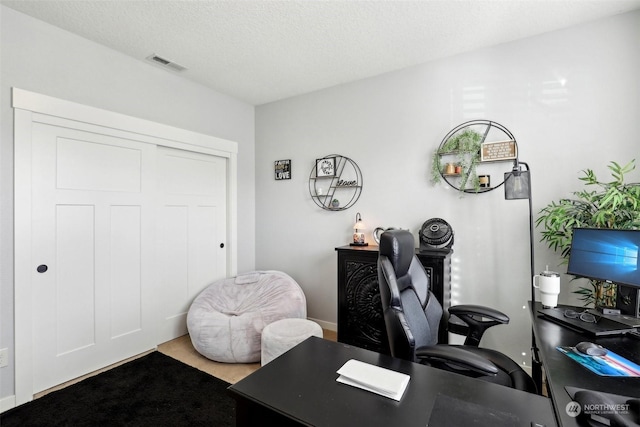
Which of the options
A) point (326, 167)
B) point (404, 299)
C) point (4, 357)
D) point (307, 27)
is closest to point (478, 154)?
point (326, 167)

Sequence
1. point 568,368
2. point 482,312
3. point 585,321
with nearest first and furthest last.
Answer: point 568,368
point 585,321
point 482,312

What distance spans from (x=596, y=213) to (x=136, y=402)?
3.36 metres

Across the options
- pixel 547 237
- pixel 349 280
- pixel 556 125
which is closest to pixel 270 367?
pixel 349 280

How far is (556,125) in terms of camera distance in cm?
240

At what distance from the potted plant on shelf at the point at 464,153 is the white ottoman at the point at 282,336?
5.80 feet

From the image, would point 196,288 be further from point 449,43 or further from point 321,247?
point 449,43

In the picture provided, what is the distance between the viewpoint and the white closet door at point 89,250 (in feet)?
7.64

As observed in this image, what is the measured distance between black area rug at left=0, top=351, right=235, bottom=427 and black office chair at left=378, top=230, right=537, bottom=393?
4.32 ft

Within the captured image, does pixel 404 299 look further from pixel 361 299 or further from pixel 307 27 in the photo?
pixel 307 27

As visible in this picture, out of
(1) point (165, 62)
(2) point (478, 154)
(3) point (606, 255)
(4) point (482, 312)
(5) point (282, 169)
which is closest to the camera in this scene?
(3) point (606, 255)

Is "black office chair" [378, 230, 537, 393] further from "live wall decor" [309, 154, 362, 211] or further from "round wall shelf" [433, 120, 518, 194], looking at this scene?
"live wall decor" [309, 154, 362, 211]

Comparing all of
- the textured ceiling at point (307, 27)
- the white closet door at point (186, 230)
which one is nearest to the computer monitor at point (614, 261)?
the textured ceiling at point (307, 27)

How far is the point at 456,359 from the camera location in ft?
4.28

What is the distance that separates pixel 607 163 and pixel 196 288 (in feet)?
12.9
